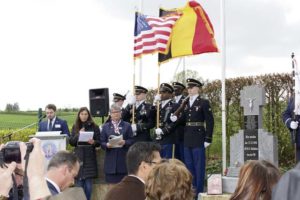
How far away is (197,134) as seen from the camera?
28.4ft

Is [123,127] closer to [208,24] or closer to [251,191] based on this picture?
[208,24]

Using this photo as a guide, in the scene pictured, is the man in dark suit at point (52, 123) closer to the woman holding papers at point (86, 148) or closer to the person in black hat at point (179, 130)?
the woman holding papers at point (86, 148)

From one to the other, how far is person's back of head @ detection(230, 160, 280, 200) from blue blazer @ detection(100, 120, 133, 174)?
5.09 m

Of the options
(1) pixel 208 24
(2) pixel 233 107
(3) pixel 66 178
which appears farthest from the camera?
(2) pixel 233 107

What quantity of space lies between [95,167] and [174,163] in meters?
5.72

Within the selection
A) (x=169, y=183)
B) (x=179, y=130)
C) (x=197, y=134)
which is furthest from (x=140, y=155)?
(x=179, y=130)

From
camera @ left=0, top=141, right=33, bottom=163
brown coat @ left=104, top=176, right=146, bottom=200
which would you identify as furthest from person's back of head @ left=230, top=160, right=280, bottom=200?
camera @ left=0, top=141, right=33, bottom=163

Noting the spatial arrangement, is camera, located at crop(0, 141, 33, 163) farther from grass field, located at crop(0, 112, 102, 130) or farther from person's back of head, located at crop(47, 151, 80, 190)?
grass field, located at crop(0, 112, 102, 130)

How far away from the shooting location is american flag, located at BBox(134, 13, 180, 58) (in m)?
9.32

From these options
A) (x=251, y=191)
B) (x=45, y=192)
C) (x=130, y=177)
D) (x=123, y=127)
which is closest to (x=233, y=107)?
(x=123, y=127)

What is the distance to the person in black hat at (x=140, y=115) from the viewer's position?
916cm

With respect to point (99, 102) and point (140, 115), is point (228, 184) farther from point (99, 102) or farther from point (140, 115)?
point (99, 102)

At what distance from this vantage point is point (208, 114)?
874 centimetres

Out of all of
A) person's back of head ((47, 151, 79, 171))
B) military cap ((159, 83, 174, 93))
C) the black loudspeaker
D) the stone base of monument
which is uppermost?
military cap ((159, 83, 174, 93))
